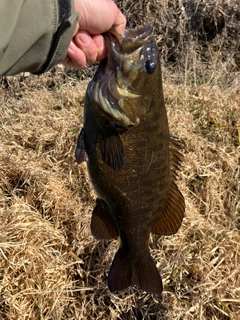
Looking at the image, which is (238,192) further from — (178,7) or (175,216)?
(178,7)

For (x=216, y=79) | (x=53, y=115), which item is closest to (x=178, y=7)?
(x=216, y=79)

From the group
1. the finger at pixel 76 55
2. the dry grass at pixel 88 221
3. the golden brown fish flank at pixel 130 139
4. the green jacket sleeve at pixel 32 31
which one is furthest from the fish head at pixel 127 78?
the dry grass at pixel 88 221

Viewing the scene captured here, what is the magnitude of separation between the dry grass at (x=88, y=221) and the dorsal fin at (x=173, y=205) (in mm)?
742

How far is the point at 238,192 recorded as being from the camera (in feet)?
11.7

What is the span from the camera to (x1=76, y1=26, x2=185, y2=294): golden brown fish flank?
193 centimetres

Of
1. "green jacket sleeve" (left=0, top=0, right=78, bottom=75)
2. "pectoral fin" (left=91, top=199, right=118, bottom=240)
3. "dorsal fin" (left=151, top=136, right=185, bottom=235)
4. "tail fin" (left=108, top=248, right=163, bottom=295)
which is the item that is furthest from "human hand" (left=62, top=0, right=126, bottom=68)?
"tail fin" (left=108, top=248, right=163, bottom=295)

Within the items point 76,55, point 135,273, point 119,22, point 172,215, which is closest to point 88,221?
point 135,273

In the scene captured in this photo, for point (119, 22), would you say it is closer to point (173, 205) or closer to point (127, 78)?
point (127, 78)

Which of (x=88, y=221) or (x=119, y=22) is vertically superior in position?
(x=119, y=22)

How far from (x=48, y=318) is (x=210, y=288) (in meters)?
1.11

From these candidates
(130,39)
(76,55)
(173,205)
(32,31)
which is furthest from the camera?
(173,205)

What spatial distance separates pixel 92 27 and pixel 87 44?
0.08 m

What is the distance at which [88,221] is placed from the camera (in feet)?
10.4

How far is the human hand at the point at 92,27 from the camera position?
186 centimetres
